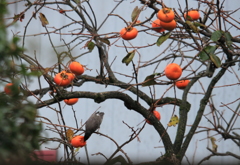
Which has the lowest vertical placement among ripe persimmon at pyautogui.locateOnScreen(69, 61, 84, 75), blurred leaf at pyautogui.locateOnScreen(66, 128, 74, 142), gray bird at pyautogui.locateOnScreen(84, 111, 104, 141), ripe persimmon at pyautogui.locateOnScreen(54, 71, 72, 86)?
blurred leaf at pyautogui.locateOnScreen(66, 128, 74, 142)

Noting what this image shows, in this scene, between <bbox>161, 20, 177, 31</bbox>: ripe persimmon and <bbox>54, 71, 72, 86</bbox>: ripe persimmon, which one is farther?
<bbox>54, 71, 72, 86</bbox>: ripe persimmon

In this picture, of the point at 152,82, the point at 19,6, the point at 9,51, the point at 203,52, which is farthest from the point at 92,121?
the point at 9,51

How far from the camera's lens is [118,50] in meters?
2.74

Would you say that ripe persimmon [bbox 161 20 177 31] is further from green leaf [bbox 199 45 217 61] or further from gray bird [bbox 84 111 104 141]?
gray bird [bbox 84 111 104 141]

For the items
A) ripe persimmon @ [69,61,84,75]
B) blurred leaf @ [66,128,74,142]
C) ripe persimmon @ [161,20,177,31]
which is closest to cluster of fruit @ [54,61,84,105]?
ripe persimmon @ [69,61,84,75]

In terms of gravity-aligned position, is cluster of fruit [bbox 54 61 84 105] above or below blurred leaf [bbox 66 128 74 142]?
above

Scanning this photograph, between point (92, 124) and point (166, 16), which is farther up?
point (166, 16)

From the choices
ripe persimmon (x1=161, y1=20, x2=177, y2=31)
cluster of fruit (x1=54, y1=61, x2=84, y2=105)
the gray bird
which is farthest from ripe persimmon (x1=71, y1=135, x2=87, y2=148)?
ripe persimmon (x1=161, y1=20, x2=177, y2=31)

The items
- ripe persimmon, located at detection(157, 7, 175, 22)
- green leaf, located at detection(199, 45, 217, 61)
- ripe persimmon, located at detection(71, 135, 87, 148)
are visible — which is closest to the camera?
ripe persimmon, located at detection(157, 7, 175, 22)

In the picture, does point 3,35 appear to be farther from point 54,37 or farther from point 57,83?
point 54,37

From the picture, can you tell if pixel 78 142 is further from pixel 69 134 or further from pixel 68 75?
pixel 68 75

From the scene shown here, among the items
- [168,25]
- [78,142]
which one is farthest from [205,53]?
[78,142]

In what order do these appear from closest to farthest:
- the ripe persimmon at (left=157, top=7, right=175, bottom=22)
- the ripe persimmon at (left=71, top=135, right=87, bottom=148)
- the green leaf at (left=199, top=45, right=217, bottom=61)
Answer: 1. the ripe persimmon at (left=157, top=7, right=175, bottom=22)
2. the green leaf at (left=199, top=45, right=217, bottom=61)
3. the ripe persimmon at (left=71, top=135, right=87, bottom=148)

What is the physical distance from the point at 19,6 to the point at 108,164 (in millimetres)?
1251
